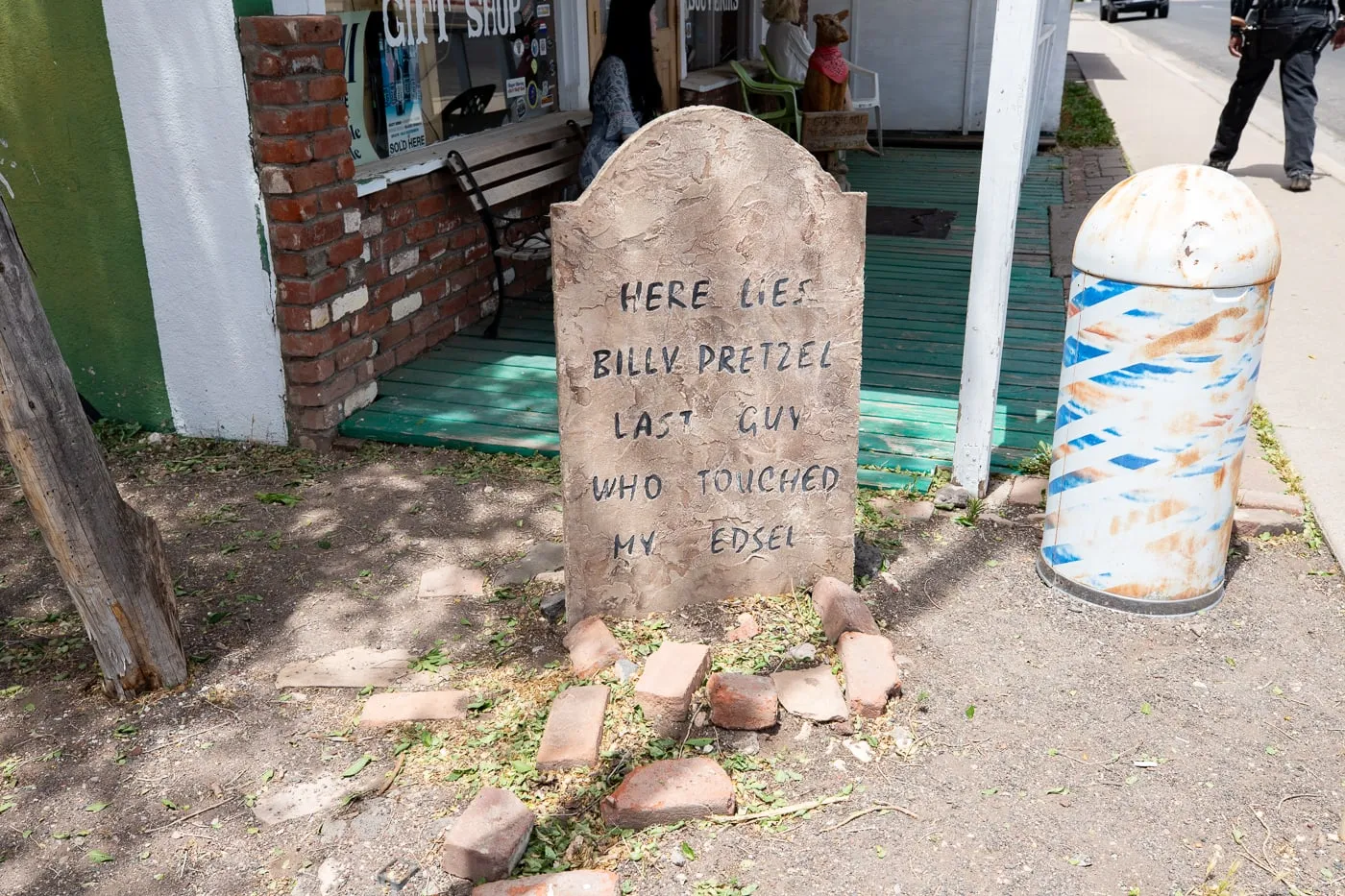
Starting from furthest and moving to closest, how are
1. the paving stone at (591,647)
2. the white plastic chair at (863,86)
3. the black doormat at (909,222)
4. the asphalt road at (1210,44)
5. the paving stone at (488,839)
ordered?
the asphalt road at (1210,44) → the white plastic chair at (863,86) → the black doormat at (909,222) → the paving stone at (591,647) → the paving stone at (488,839)

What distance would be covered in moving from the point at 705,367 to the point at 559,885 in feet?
4.66

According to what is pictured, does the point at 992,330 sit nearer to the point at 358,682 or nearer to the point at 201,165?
the point at 358,682

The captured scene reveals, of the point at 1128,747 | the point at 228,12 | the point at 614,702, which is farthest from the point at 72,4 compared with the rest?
the point at 1128,747

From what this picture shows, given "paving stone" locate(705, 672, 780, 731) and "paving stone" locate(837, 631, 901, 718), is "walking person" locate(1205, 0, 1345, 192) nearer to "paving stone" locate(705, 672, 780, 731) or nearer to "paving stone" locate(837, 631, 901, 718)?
"paving stone" locate(837, 631, 901, 718)

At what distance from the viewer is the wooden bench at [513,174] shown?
5.57 m

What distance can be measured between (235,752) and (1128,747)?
7.14ft

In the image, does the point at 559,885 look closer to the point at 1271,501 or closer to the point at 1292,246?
the point at 1271,501

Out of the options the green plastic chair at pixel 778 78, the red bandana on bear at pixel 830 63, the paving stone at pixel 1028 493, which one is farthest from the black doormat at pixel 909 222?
the paving stone at pixel 1028 493

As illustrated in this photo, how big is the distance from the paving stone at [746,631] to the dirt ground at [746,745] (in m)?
0.04

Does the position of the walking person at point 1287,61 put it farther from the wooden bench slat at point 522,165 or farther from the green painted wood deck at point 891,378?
the wooden bench slat at point 522,165

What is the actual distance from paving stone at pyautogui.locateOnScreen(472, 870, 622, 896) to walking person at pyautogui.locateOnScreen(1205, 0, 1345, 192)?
24.0 ft

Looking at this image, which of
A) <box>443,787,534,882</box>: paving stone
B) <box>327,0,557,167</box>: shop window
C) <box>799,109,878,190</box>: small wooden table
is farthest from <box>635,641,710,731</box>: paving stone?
<box>799,109,878,190</box>: small wooden table

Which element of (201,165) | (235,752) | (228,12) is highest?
(228,12)

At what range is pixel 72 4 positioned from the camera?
418 cm
